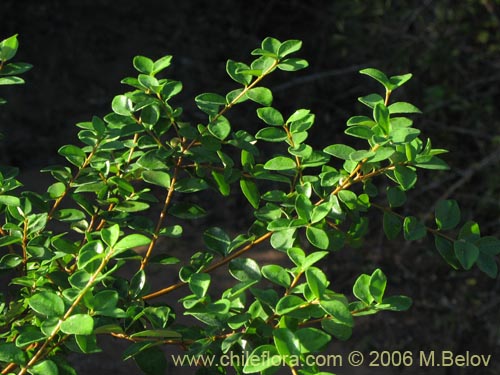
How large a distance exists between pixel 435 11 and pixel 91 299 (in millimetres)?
3041

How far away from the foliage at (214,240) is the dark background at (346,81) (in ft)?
5.71

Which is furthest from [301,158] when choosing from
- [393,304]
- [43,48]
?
[43,48]

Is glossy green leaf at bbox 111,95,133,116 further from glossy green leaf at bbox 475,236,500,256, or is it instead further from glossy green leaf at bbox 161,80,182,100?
glossy green leaf at bbox 475,236,500,256

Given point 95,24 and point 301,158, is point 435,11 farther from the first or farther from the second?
point 301,158

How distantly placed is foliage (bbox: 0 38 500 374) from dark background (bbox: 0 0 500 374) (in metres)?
1.74

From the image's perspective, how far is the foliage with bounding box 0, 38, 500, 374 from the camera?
43.6 inches

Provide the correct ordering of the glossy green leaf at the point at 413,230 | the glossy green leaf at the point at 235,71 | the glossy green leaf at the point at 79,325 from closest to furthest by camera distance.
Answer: the glossy green leaf at the point at 79,325
the glossy green leaf at the point at 413,230
the glossy green leaf at the point at 235,71

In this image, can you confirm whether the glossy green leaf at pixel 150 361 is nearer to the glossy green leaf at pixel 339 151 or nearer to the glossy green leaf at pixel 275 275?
the glossy green leaf at pixel 275 275

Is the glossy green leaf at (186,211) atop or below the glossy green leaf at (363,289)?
below

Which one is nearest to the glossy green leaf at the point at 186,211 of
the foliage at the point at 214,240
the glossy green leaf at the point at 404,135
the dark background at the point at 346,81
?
the foliage at the point at 214,240

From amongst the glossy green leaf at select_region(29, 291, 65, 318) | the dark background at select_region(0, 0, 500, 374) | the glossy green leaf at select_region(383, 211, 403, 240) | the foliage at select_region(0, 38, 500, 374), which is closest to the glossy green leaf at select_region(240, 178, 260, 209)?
the foliage at select_region(0, 38, 500, 374)

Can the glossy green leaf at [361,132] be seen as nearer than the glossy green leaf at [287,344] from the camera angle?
No

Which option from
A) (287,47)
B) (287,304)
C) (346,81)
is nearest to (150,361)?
(287,304)

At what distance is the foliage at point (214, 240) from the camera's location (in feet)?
3.64
